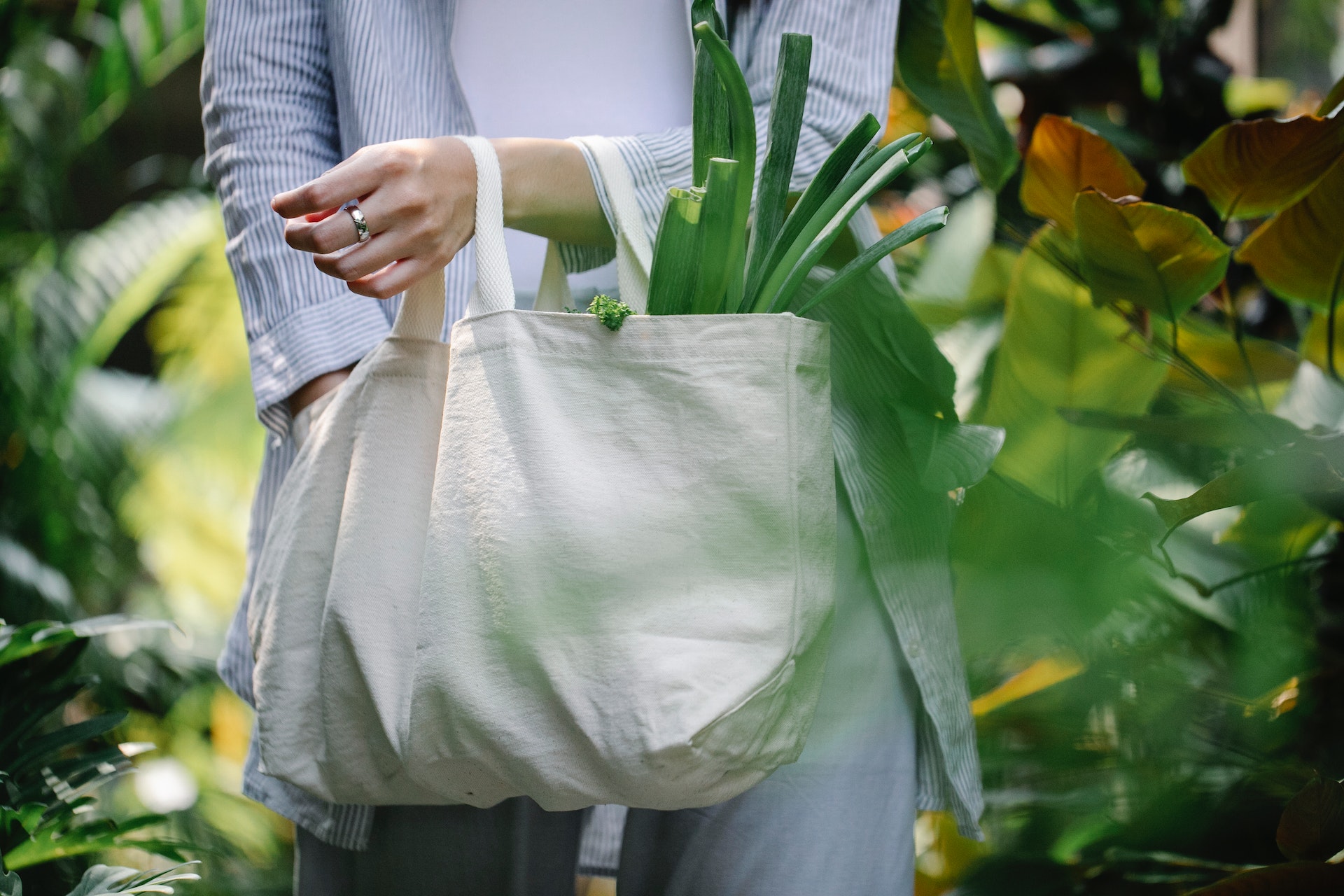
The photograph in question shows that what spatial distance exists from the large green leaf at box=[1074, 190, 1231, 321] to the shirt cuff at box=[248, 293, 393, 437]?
561 millimetres

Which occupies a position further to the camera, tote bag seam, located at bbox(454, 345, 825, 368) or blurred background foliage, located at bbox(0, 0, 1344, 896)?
blurred background foliage, located at bbox(0, 0, 1344, 896)

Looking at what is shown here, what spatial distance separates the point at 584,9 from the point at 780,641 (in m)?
0.52

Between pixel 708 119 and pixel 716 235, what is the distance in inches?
3.3

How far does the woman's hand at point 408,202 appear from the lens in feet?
1.87

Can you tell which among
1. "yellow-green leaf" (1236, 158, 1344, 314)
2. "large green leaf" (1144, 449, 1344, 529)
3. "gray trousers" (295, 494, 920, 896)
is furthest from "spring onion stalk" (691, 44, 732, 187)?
"yellow-green leaf" (1236, 158, 1344, 314)

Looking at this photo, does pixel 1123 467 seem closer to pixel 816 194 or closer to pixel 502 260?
pixel 816 194

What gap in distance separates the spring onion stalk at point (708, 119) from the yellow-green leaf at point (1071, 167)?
1.51 feet

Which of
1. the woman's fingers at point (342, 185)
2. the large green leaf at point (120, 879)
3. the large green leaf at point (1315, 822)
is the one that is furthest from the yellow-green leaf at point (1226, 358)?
the large green leaf at point (120, 879)

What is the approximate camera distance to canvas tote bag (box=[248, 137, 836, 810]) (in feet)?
1.76

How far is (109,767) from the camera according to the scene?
85 centimetres

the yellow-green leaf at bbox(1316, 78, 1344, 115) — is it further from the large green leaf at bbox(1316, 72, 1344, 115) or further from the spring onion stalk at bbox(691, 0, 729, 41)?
the spring onion stalk at bbox(691, 0, 729, 41)

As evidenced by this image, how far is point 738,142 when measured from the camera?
604 mm

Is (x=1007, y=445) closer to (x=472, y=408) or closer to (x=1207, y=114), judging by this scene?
(x=472, y=408)

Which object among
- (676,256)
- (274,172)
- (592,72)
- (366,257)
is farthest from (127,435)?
(676,256)
